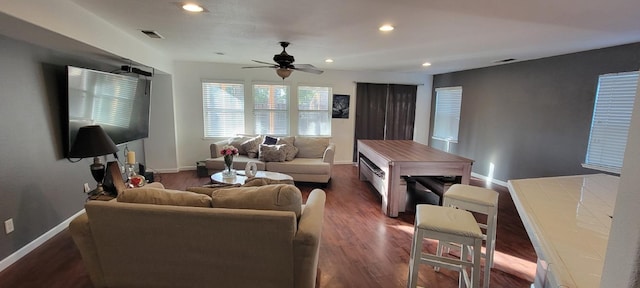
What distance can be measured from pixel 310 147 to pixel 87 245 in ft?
12.5

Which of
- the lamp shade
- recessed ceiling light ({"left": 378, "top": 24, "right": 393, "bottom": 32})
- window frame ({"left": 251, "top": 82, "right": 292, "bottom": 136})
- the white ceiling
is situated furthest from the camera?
window frame ({"left": 251, "top": 82, "right": 292, "bottom": 136})

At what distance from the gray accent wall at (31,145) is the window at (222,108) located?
106 inches

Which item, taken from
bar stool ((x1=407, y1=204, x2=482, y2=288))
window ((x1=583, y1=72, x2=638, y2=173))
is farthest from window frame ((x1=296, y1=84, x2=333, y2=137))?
bar stool ((x1=407, y1=204, x2=482, y2=288))

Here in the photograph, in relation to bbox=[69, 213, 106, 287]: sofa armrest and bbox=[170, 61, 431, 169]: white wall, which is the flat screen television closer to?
bbox=[170, 61, 431, 169]: white wall

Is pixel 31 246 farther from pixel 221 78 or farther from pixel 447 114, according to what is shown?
pixel 447 114

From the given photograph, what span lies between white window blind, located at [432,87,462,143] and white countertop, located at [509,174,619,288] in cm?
429

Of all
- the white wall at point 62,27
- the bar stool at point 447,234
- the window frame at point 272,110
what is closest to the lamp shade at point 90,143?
the white wall at point 62,27

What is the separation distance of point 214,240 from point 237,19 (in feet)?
6.63

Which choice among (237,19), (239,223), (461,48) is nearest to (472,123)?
(461,48)

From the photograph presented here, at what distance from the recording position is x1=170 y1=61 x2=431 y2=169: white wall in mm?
5664

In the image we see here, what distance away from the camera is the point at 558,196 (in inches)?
67.1

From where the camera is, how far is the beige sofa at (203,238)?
5.78ft

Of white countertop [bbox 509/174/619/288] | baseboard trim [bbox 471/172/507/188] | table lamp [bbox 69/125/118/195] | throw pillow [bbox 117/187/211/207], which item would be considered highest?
table lamp [bbox 69/125/118/195]

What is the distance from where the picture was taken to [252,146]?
525cm
